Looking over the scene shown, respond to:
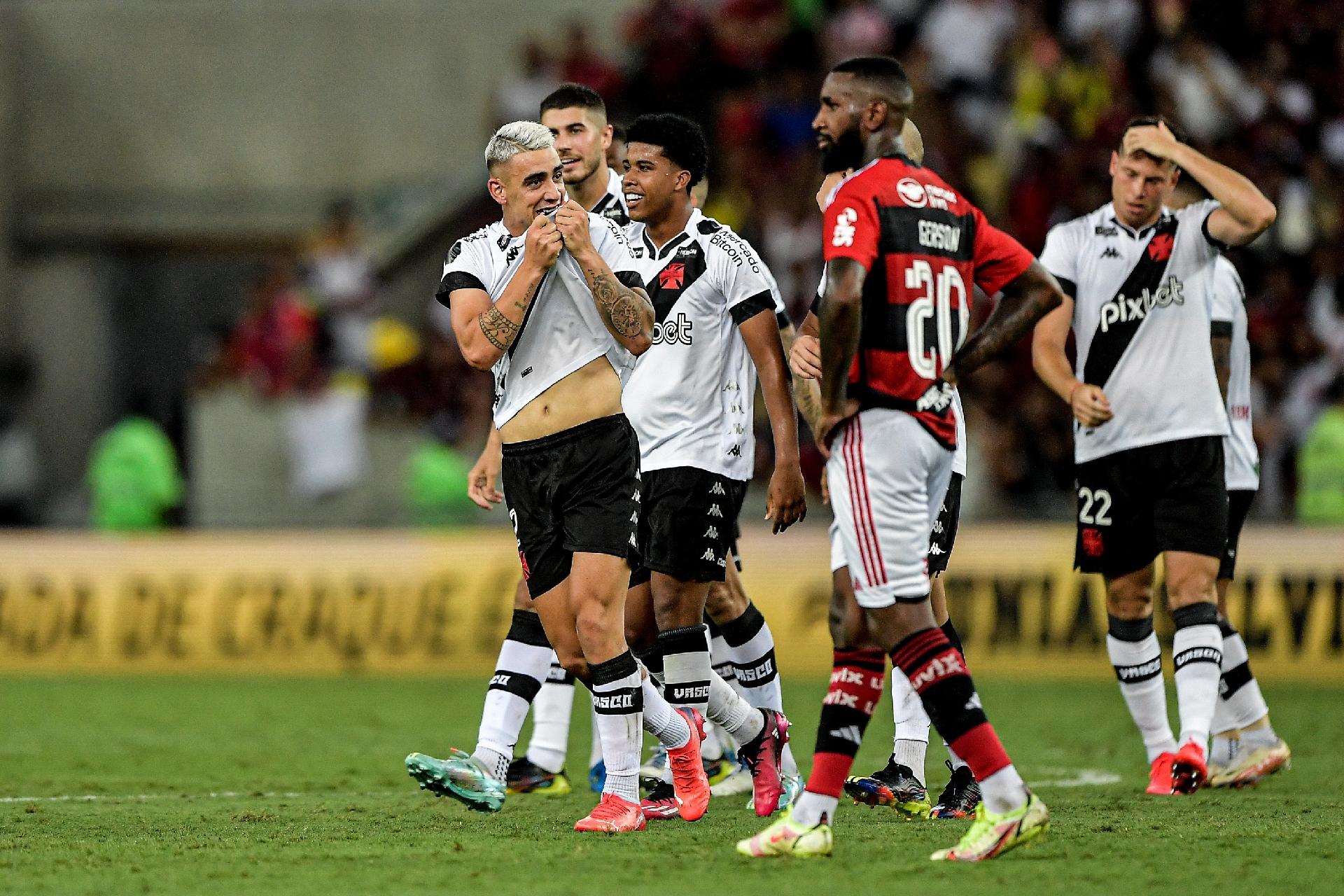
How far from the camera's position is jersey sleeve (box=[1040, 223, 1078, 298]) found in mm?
8617

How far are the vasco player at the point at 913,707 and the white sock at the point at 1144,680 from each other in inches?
39.4

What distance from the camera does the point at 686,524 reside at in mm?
7891

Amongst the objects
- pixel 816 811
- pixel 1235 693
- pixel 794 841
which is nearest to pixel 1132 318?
pixel 1235 693

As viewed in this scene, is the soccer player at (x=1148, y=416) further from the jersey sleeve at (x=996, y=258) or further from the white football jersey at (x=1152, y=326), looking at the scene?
the jersey sleeve at (x=996, y=258)

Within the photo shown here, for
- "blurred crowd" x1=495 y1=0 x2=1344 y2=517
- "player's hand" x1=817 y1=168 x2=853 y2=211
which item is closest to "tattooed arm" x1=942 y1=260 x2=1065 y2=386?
"player's hand" x1=817 y1=168 x2=853 y2=211

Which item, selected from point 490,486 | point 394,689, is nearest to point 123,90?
point 394,689

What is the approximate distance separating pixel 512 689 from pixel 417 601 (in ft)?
25.3

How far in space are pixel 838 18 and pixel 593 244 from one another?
12741mm

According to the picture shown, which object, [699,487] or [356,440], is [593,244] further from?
[356,440]

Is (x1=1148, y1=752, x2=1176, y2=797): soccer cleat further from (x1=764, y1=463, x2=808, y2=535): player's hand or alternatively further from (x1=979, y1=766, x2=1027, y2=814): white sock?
(x1=979, y1=766, x2=1027, y2=814): white sock

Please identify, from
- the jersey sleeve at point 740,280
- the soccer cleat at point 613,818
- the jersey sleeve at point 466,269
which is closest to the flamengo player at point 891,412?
the soccer cleat at point 613,818

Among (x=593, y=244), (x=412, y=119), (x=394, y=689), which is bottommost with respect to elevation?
(x=394, y=689)

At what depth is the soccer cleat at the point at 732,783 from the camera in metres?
8.64

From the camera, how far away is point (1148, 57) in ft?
58.1
